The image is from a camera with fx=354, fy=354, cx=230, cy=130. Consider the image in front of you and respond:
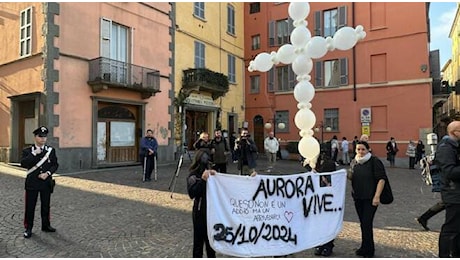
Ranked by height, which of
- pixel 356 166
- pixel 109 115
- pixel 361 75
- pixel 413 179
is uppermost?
pixel 361 75

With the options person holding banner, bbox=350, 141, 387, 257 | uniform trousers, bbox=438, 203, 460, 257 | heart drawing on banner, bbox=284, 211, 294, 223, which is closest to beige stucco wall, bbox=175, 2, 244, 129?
person holding banner, bbox=350, 141, 387, 257

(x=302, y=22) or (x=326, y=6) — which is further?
(x=326, y=6)

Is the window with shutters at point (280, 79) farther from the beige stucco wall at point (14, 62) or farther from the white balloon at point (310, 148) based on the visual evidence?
the white balloon at point (310, 148)

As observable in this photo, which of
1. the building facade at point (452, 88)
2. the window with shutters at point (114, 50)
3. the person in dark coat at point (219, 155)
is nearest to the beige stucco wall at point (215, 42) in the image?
the window with shutters at point (114, 50)

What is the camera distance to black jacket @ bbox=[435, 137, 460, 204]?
13.9ft

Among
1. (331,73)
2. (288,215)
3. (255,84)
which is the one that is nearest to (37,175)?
(288,215)

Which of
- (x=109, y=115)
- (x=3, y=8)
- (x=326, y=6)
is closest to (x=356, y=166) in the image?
(x=109, y=115)

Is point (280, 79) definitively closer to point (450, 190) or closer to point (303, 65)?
point (303, 65)

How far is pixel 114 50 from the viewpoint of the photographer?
57.3 ft

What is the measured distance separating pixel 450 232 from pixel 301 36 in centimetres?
357

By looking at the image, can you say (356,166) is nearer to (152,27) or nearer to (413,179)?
(413,179)

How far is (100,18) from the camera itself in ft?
54.5

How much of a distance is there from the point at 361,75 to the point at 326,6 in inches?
227

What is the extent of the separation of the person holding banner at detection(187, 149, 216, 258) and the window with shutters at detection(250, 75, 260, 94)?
80.5ft
